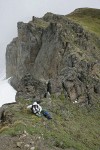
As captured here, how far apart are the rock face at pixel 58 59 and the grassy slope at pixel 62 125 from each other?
302 centimetres

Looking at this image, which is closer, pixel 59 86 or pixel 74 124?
pixel 74 124

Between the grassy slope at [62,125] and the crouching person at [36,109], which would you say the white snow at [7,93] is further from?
the crouching person at [36,109]

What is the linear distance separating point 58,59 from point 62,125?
27041mm

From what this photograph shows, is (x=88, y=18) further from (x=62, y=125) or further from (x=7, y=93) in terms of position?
(x=62, y=125)

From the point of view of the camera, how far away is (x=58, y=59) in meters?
57.2

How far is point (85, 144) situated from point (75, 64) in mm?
18598

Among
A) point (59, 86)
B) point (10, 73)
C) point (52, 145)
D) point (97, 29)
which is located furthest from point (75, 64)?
point (10, 73)

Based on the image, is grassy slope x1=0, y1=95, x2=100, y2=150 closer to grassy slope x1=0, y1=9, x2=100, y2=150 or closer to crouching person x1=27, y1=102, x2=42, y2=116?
grassy slope x1=0, y1=9, x2=100, y2=150

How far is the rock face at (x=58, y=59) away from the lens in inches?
1602

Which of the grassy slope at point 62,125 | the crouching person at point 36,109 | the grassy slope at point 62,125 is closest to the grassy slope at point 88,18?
the grassy slope at point 62,125

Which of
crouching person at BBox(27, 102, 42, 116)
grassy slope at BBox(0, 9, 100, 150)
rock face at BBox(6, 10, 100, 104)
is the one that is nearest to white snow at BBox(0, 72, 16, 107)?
rock face at BBox(6, 10, 100, 104)

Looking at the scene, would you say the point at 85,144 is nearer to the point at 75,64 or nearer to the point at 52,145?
the point at 52,145

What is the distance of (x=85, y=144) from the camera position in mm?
29016

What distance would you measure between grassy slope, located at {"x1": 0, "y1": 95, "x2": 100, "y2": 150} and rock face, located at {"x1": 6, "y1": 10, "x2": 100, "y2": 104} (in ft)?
9.92
